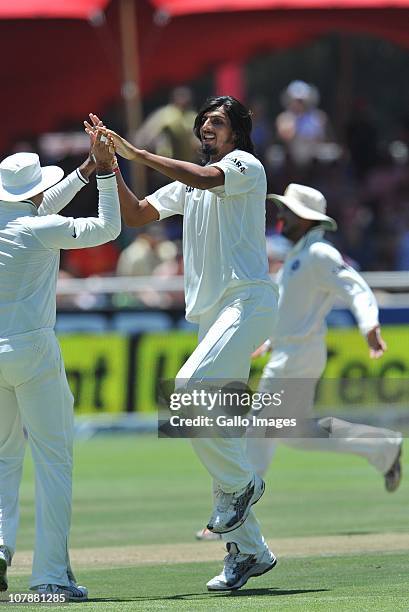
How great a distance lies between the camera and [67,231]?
26.7ft

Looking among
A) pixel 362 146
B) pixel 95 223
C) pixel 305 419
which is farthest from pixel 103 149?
pixel 362 146

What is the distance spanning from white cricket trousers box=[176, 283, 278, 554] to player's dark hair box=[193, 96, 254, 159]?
33.0 inches

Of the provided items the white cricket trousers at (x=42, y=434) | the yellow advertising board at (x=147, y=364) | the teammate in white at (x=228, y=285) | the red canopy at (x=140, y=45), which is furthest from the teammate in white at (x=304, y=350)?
the red canopy at (x=140, y=45)

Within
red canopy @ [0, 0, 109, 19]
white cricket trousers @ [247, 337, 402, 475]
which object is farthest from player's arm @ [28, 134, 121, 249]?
red canopy @ [0, 0, 109, 19]

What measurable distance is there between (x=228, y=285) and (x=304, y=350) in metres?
3.09

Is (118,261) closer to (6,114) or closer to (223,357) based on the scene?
(6,114)

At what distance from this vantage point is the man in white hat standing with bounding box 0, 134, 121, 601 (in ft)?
26.8

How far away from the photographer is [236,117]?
8734 mm

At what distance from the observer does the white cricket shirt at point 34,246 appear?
817cm

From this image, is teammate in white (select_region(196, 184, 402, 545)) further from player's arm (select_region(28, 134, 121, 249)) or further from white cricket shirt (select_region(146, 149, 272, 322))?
player's arm (select_region(28, 134, 121, 249))

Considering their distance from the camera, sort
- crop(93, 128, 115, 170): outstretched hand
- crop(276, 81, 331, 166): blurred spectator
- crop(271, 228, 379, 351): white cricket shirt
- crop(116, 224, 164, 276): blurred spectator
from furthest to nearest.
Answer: crop(276, 81, 331, 166): blurred spectator
crop(116, 224, 164, 276): blurred spectator
crop(271, 228, 379, 351): white cricket shirt
crop(93, 128, 115, 170): outstretched hand

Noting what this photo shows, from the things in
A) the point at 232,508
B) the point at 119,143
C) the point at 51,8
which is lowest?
the point at 232,508

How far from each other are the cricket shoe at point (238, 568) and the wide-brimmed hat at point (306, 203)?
3.50 m

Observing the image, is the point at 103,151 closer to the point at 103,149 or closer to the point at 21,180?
the point at 103,149
